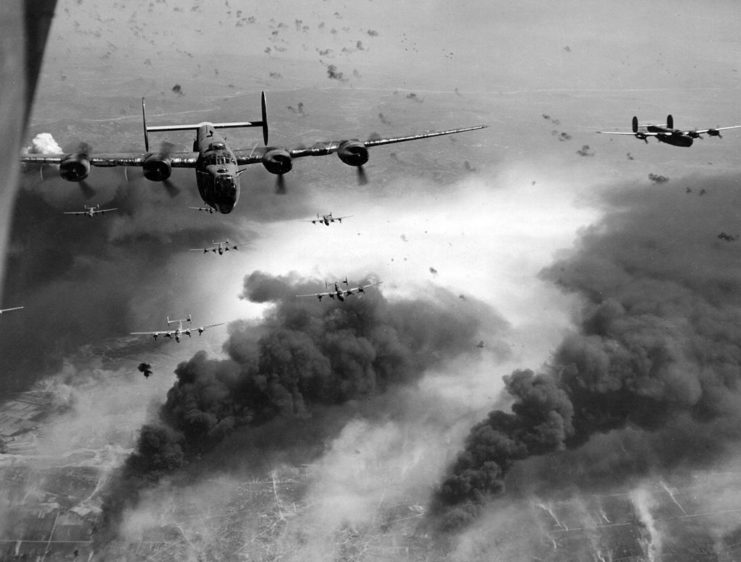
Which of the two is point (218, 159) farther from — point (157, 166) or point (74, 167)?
point (74, 167)

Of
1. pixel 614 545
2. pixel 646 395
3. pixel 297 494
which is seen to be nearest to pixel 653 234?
pixel 646 395

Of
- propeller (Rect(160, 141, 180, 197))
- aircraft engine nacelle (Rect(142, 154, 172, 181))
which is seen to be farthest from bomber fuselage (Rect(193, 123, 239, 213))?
aircraft engine nacelle (Rect(142, 154, 172, 181))

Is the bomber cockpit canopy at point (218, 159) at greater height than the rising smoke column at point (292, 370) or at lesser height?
greater

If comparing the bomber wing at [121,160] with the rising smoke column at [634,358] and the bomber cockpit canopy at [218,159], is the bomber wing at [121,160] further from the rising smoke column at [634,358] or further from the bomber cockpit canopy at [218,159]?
the rising smoke column at [634,358]

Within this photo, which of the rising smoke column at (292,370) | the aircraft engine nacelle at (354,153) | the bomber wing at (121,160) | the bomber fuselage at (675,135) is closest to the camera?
the bomber wing at (121,160)

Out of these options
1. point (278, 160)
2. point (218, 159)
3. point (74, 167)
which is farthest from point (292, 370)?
point (74, 167)

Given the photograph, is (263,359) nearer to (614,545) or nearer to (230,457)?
(230,457)

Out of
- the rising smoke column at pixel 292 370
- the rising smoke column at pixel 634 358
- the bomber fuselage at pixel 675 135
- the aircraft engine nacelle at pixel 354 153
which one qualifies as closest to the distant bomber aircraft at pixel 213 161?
the aircraft engine nacelle at pixel 354 153
